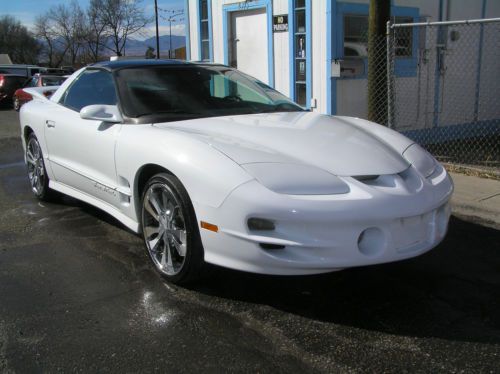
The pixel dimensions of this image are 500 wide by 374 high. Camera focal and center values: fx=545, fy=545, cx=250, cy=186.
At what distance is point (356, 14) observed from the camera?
8570 millimetres

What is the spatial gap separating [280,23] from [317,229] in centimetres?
690

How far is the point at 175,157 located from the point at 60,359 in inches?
51.9

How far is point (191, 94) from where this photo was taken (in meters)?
4.35

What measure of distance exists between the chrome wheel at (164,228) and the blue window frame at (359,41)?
5.57 metres

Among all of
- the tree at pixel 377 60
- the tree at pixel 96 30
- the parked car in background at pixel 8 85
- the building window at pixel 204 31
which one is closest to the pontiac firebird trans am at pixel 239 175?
the tree at pixel 377 60

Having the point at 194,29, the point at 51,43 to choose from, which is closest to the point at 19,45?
the point at 51,43

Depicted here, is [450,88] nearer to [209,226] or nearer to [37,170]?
[37,170]

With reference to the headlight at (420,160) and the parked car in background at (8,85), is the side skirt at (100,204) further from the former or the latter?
the parked car in background at (8,85)

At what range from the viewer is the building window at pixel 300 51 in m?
8.75

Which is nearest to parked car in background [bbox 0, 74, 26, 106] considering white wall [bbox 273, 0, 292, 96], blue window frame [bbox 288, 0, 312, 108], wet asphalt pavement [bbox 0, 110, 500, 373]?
white wall [bbox 273, 0, 292, 96]

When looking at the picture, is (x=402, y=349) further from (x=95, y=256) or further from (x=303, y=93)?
(x=303, y=93)

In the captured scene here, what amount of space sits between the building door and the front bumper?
692 cm

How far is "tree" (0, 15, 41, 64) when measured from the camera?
71.2 meters

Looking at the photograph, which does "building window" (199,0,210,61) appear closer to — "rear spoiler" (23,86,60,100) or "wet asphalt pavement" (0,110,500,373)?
"rear spoiler" (23,86,60,100)
